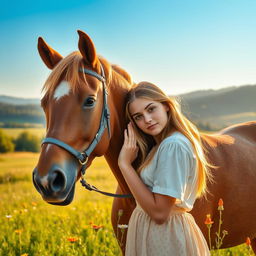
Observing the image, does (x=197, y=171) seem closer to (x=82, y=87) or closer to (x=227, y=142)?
(x=82, y=87)

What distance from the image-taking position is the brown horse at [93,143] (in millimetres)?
2074

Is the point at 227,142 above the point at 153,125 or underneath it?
underneath

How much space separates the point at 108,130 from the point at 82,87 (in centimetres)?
41

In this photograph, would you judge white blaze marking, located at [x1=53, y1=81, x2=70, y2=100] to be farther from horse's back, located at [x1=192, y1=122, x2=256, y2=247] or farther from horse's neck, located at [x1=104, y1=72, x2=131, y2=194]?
horse's back, located at [x1=192, y1=122, x2=256, y2=247]

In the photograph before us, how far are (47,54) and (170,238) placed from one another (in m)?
1.85

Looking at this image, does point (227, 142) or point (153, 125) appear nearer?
point (153, 125)

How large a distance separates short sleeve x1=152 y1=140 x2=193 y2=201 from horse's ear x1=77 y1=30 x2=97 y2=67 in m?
0.92

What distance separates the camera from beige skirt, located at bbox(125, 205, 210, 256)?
2084 millimetres

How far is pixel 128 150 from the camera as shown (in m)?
2.38

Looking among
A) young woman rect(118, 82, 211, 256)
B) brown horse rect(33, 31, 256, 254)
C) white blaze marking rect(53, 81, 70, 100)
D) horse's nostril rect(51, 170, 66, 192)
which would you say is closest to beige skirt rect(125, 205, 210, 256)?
young woman rect(118, 82, 211, 256)

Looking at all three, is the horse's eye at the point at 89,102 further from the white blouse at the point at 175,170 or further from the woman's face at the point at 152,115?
the white blouse at the point at 175,170

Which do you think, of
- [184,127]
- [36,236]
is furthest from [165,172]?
[36,236]

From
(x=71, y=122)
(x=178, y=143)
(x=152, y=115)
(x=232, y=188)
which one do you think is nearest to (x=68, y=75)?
(x=71, y=122)

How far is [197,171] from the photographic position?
85.4 inches
